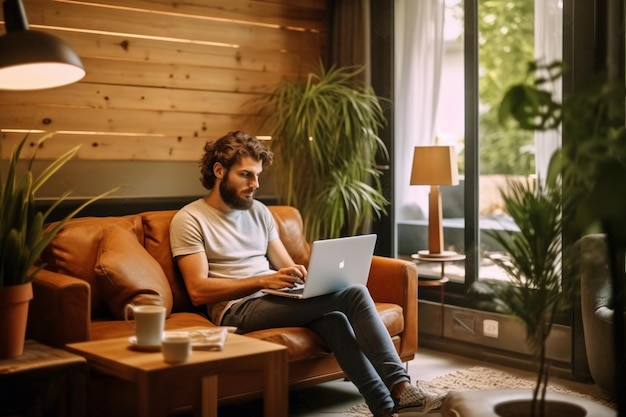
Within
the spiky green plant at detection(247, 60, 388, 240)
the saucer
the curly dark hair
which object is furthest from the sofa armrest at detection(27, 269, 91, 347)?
the spiky green plant at detection(247, 60, 388, 240)

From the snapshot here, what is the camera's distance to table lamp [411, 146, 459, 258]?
4.11 m

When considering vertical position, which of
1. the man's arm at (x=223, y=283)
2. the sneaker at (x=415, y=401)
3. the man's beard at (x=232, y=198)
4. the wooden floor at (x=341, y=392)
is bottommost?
the wooden floor at (x=341, y=392)

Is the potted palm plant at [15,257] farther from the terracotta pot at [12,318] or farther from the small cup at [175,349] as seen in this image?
the small cup at [175,349]

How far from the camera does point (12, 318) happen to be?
7.79ft

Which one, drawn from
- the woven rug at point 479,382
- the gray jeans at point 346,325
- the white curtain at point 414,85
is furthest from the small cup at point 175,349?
the white curtain at point 414,85

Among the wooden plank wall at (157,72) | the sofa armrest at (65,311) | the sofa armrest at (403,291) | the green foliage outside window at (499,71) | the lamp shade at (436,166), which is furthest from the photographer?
the green foliage outside window at (499,71)

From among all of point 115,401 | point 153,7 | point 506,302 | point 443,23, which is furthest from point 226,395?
point 443,23

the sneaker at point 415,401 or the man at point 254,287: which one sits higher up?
the man at point 254,287

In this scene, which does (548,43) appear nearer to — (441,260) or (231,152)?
(441,260)

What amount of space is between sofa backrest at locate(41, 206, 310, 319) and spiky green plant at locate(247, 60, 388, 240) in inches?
22.3

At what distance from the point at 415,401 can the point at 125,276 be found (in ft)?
3.91

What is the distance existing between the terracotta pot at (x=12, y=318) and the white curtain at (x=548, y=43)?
249cm

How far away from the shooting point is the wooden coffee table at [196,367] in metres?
2.15

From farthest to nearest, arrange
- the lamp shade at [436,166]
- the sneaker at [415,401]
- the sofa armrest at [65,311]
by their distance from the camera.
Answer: the lamp shade at [436,166] → the sneaker at [415,401] → the sofa armrest at [65,311]
